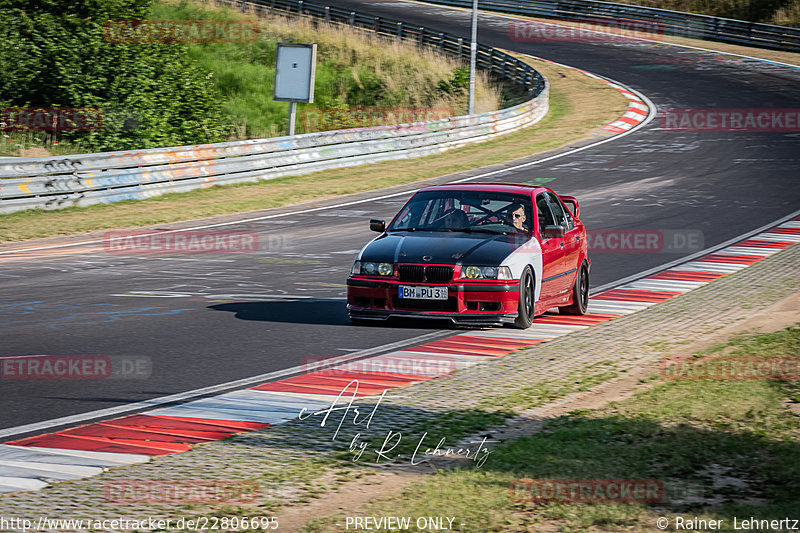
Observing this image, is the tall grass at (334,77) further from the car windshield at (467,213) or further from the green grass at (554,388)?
the green grass at (554,388)

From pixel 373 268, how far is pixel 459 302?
3.30ft

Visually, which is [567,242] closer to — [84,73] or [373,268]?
[373,268]

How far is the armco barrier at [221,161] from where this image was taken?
20516 millimetres

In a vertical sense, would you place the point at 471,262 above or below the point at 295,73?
below

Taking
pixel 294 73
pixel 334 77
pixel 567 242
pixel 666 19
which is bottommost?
pixel 567 242

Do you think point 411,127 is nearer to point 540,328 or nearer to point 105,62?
point 105,62

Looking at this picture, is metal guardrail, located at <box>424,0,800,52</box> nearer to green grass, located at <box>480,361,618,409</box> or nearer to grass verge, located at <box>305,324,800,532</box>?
green grass, located at <box>480,361,618,409</box>

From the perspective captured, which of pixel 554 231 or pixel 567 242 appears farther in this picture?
pixel 567 242

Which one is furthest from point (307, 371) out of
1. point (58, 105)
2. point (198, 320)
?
point (58, 105)

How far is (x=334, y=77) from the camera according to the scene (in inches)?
1912

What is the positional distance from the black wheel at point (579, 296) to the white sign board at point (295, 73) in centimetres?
1769
